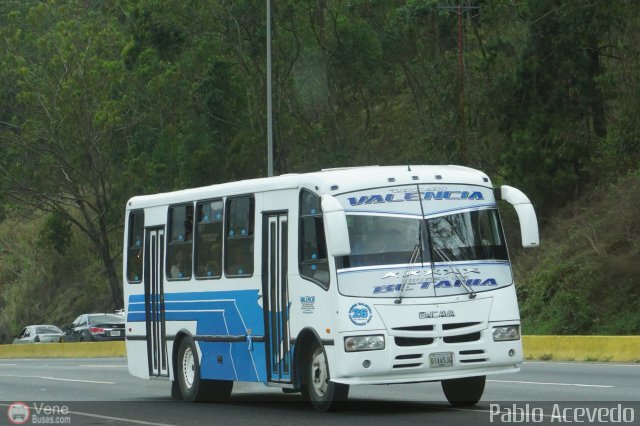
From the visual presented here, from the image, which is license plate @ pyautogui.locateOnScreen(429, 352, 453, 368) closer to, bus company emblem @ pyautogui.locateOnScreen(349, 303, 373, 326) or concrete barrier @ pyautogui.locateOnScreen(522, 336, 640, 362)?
bus company emblem @ pyautogui.locateOnScreen(349, 303, 373, 326)

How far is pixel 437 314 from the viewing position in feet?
48.6

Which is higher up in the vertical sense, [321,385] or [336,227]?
[336,227]

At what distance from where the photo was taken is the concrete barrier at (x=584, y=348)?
24.8m

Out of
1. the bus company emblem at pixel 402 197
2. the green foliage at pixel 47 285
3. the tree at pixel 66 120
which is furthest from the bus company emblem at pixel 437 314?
the green foliage at pixel 47 285

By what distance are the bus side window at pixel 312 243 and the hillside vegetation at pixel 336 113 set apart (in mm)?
16073

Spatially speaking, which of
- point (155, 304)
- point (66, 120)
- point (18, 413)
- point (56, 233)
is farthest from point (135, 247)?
point (56, 233)

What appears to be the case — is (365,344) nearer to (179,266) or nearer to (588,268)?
(179,266)

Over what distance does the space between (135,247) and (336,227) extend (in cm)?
710

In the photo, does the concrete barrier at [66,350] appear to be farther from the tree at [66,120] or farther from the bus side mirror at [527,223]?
the bus side mirror at [527,223]

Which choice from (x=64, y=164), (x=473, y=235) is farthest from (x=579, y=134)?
(x=64, y=164)

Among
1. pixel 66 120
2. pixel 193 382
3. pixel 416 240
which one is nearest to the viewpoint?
pixel 416 240

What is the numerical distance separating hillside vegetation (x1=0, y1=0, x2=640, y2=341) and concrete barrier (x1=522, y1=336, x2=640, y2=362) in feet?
12.2

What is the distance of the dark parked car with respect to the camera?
2030 inches

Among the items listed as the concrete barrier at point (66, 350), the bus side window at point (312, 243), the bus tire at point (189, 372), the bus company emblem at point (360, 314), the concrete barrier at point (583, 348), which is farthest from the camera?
the concrete barrier at point (66, 350)
